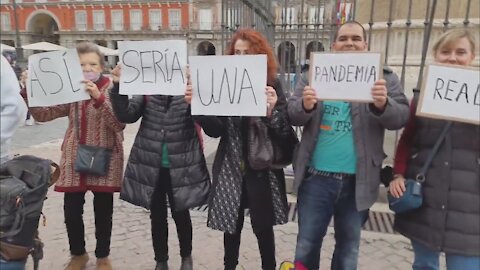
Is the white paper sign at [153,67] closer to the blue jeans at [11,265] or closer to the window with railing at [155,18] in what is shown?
the blue jeans at [11,265]

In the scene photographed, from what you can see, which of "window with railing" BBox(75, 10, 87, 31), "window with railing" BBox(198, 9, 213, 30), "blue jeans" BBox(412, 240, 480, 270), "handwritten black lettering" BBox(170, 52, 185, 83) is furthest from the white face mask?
"window with railing" BBox(75, 10, 87, 31)

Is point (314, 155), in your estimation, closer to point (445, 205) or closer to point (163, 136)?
point (445, 205)

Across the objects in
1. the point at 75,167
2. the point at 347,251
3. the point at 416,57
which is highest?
the point at 416,57

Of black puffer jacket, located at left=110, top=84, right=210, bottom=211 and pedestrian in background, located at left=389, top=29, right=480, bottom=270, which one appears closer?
pedestrian in background, located at left=389, top=29, right=480, bottom=270

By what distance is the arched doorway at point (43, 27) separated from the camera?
62.1 m

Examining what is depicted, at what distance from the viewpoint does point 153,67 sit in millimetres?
2826

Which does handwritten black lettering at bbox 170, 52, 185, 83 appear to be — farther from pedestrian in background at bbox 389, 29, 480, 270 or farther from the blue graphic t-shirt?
pedestrian in background at bbox 389, 29, 480, 270

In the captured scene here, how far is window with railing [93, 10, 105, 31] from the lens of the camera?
59750mm

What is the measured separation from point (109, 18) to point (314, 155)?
208 feet

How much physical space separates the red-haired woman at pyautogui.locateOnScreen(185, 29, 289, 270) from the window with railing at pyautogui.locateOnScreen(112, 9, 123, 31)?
6130 cm

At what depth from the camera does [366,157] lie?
2410mm

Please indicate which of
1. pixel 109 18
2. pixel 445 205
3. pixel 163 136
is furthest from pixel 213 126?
pixel 109 18

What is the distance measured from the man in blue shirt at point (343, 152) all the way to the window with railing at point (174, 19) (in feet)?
191

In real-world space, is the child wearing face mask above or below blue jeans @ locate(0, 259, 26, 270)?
above
